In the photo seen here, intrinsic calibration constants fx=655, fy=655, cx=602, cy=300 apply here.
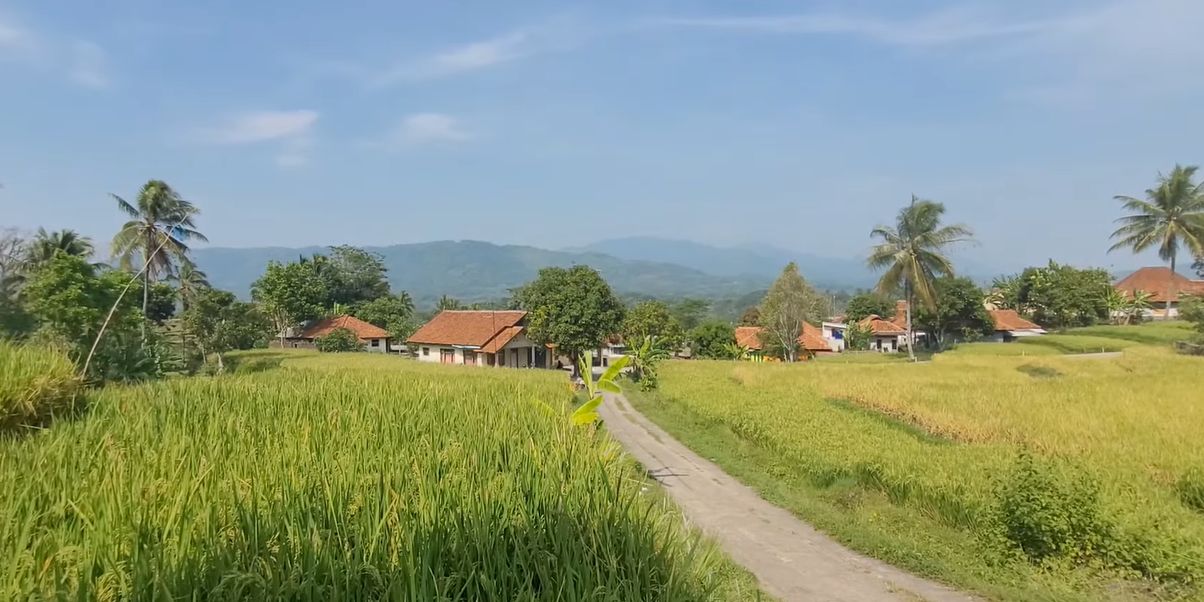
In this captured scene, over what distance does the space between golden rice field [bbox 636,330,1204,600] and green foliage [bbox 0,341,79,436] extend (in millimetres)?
8893

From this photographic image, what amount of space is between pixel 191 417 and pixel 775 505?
873 cm

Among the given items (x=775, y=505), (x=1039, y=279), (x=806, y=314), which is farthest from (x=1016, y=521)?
(x=1039, y=279)

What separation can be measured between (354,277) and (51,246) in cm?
3962

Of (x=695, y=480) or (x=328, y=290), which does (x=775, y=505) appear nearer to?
(x=695, y=480)

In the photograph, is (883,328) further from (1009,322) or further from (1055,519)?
(1055,519)

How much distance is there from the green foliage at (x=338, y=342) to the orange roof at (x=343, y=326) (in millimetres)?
5004

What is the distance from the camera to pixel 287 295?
5556cm

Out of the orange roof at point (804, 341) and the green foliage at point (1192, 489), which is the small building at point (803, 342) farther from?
the green foliage at point (1192, 489)

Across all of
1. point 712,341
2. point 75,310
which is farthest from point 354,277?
point 75,310

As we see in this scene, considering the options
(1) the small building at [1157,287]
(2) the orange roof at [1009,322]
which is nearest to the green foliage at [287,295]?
(2) the orange roof at [1009,322]

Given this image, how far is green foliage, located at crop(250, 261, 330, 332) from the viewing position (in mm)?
55344

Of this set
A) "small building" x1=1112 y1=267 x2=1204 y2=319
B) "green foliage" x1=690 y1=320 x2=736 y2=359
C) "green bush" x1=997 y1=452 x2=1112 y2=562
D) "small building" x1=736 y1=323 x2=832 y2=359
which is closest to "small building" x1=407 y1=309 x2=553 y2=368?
"green foliage" x1=690 y1=320 x2=736 y2=359

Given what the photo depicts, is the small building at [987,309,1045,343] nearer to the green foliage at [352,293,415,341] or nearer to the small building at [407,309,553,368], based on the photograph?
the small building at [407,309,553,368]

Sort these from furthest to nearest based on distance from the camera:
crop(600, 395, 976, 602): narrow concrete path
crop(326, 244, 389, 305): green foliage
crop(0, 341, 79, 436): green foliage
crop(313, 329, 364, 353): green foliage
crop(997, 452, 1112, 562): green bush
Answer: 1. crop(326, 244, 389, 305): green foliage
2. crop(313, 329, 364, 353): green foliage
3. crop(997, 452, 1112, 562): green bush
4. crop(600, 395, 976, 602): narrow concrete path
5. crop(0, 341, 79, 436): green foliage
